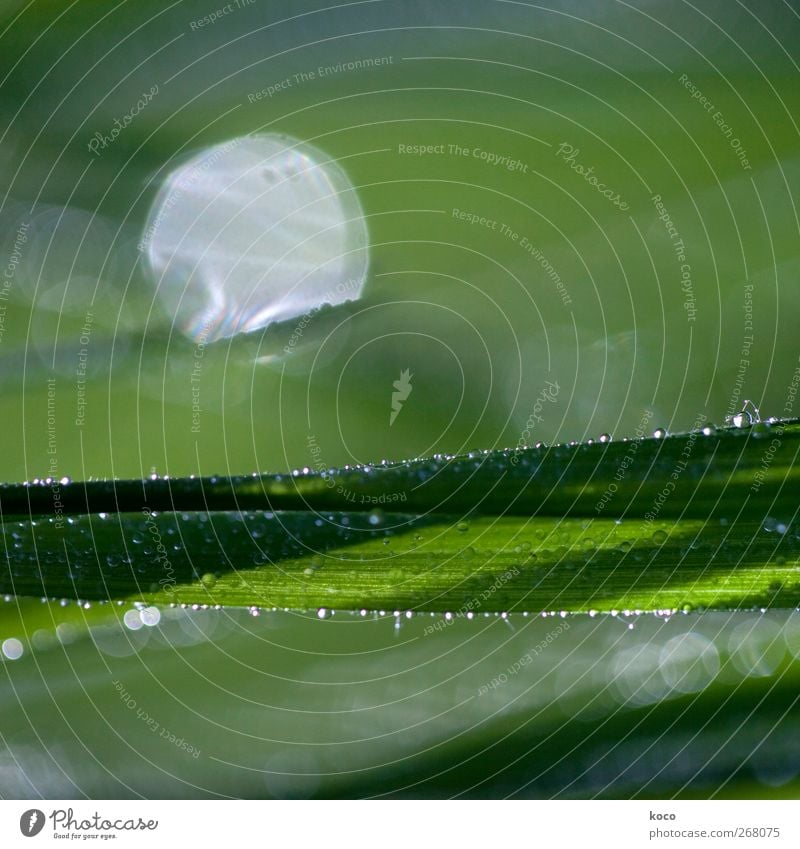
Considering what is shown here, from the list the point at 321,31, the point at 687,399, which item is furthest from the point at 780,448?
the point at 321,31

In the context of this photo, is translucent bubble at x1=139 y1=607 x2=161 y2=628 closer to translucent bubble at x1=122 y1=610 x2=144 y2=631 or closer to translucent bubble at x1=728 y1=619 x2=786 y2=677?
translucent bubble at x1=122 y1=610 x2=144 y2=631

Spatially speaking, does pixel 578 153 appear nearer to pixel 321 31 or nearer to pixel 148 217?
pixel 321 31

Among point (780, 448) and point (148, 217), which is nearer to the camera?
point (780, 448)
